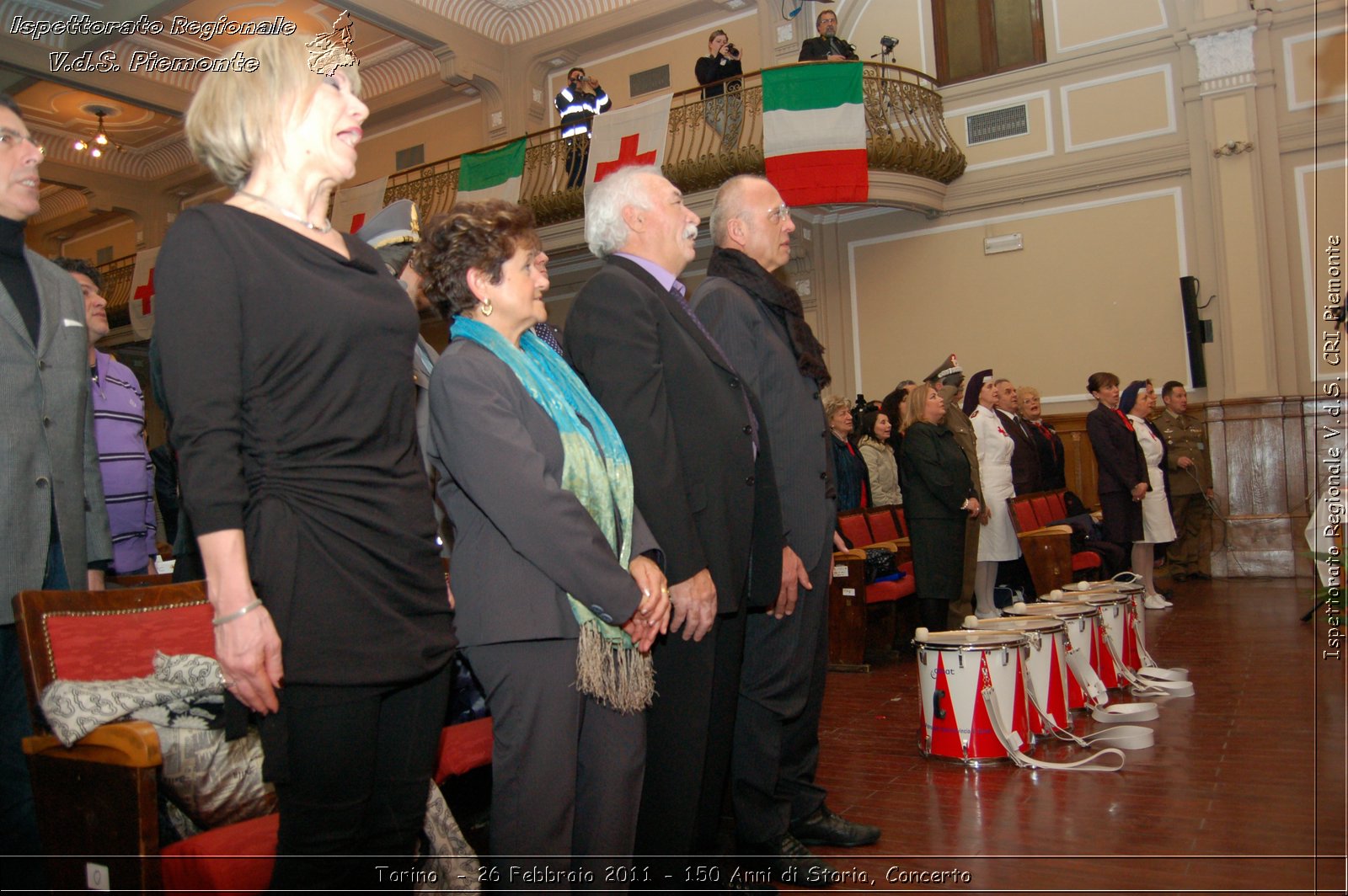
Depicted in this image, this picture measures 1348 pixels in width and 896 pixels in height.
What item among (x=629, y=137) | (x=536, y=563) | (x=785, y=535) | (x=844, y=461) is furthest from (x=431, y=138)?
(x=536, y=563)

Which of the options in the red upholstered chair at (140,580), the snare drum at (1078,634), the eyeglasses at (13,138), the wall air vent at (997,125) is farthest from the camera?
the wall air vent at (997,125)

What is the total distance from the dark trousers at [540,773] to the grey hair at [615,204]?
3.34 ft

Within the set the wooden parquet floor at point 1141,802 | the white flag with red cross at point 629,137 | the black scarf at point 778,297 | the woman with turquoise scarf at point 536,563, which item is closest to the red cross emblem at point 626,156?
the white flag with red cross at point 629,137

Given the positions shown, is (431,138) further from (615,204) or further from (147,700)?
(147,700)

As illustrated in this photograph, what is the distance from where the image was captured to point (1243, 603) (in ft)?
22.5

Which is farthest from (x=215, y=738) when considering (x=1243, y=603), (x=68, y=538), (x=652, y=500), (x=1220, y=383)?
(x=1220, y=383)

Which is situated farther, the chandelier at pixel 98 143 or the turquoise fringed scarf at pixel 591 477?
the chandelier at pixel 98 143

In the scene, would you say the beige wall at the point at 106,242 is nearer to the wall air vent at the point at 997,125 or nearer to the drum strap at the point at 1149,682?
the wall air vent at the point at 997,125

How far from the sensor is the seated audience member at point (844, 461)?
6934 mm

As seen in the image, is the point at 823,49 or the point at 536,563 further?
the point at 823,49

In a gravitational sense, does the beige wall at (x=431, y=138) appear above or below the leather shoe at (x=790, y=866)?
above

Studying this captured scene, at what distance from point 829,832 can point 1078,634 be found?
1773 millimetres

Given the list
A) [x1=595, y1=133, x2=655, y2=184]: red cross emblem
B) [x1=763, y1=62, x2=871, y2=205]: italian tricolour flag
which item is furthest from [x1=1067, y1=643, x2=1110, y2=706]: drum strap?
[x1=595, y1=133, x2=655, y2=184]: red cross emblem

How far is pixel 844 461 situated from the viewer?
23.3 ft
